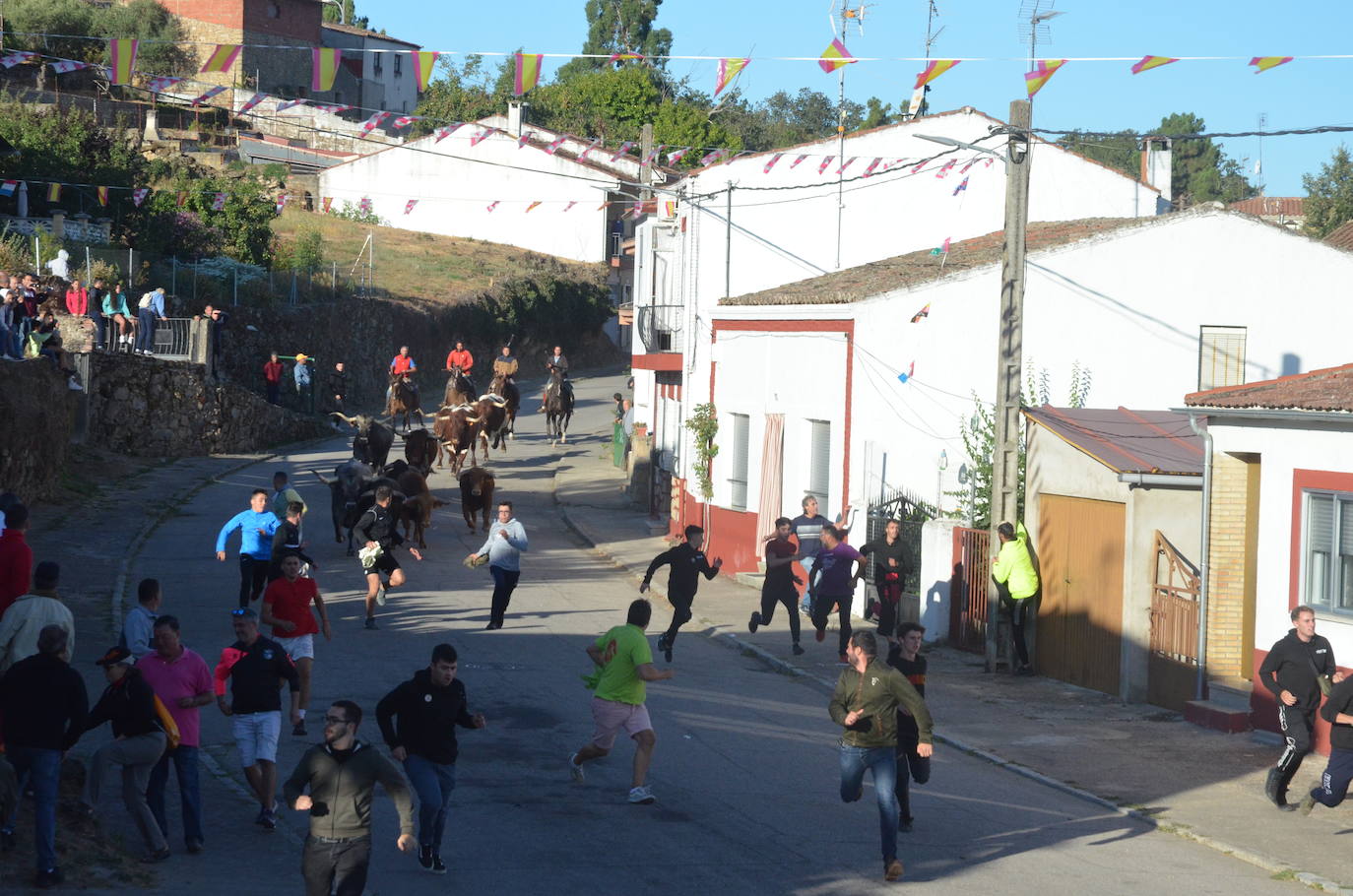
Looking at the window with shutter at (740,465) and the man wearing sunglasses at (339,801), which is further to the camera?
the window with shutter at (740,465)

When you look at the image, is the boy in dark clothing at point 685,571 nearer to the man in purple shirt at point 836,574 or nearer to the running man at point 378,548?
the man in purple shirt at point 836,574

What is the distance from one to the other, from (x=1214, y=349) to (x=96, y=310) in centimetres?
2258

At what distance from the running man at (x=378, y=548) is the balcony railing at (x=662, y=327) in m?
16.1

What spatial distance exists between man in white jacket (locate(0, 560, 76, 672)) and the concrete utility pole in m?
11.2

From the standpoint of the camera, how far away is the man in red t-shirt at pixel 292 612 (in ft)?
40.3

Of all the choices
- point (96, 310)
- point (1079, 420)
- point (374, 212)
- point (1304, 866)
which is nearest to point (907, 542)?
point (1079, 420)

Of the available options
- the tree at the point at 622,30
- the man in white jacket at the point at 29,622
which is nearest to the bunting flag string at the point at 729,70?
the man in white jacket at the point at 29,622

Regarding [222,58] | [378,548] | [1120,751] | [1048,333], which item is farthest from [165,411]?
[1120,751]

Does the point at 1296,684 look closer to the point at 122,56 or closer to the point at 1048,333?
the point at 1048,333

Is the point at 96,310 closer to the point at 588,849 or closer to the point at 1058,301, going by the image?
the point at 1058,301

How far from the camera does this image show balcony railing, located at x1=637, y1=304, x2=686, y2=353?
35219 millimetres

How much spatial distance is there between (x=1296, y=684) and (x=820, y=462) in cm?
1271

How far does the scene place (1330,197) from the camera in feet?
200

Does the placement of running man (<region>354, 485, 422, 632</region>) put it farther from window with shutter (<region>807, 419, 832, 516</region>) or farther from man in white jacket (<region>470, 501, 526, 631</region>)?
window with shutter (<region>807, 419, 832, 516</region>)
